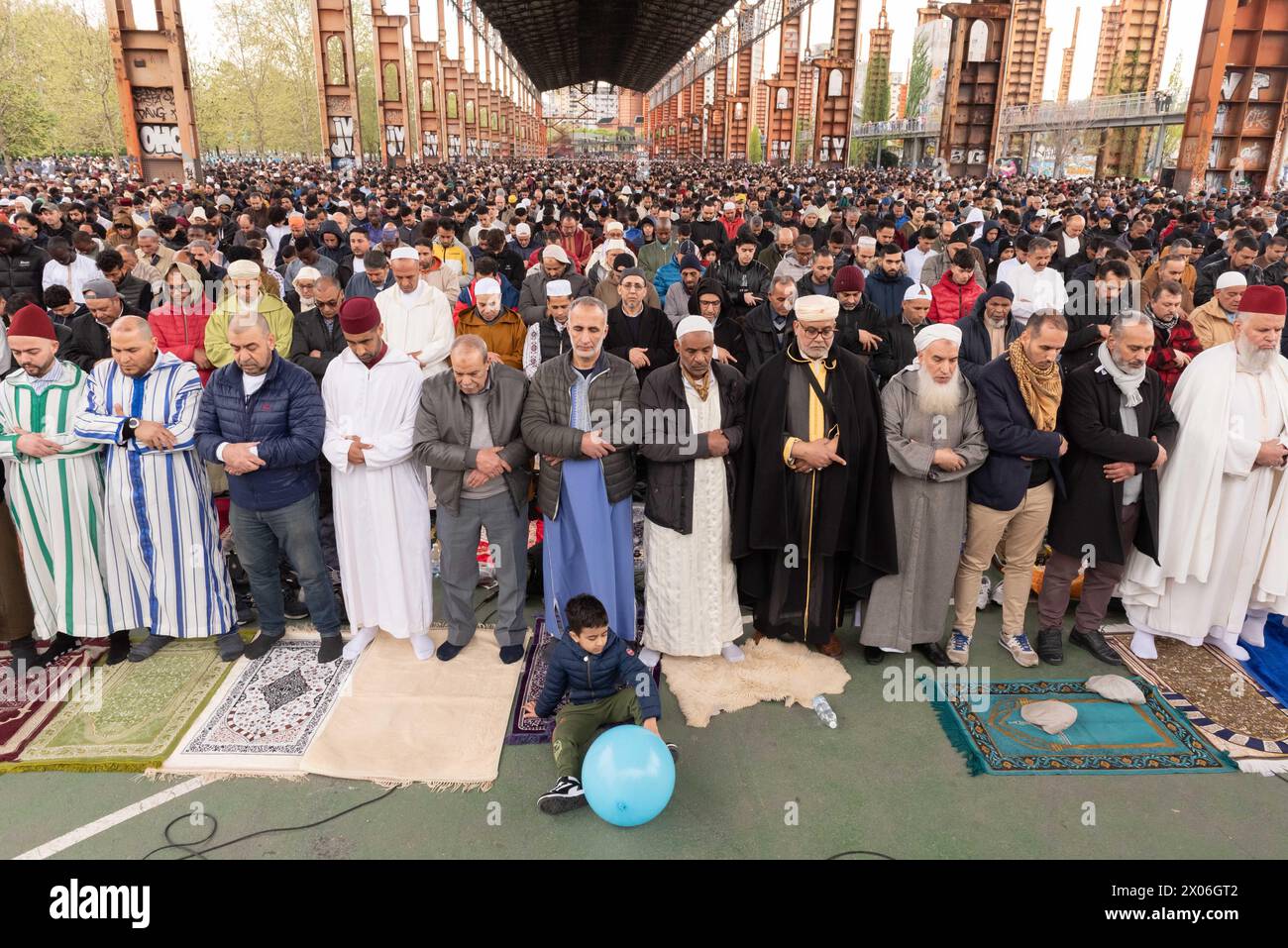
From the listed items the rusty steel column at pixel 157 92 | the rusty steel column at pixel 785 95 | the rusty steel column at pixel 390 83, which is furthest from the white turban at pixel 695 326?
the rusty steel column at pixel 785 95

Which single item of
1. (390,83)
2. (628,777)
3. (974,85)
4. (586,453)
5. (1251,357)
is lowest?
(628,777)

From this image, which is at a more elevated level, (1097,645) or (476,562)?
(476,562)

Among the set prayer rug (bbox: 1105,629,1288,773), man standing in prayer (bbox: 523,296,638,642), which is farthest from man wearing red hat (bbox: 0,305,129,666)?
prayer rug (bbox: 1105,629,1288,773)

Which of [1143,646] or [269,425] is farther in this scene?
[1143,646]

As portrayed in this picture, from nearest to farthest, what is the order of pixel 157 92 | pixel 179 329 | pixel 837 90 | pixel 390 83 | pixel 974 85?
pixel 179 329
pixel 157 92
pixel 974 85
pixel 837 90
pixel 390 83

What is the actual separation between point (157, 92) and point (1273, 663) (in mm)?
23018

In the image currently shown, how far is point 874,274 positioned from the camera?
6.66m

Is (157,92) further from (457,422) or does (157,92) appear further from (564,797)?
(564,797)

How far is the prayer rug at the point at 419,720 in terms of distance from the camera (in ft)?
11.3

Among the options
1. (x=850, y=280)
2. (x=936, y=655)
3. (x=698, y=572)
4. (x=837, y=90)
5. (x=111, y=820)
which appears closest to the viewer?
(x=111, y=820)

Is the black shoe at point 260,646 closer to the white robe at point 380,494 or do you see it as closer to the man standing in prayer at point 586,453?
the white robe at point 380,494

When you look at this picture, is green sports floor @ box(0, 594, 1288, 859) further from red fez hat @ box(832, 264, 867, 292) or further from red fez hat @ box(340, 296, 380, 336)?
red fez hat @ box(832, 264, 867, 292)

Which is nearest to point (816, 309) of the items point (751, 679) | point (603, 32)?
point (751, 679)

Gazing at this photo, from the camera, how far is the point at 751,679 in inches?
161
